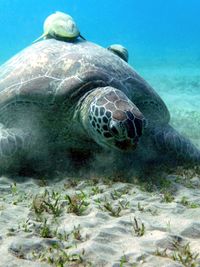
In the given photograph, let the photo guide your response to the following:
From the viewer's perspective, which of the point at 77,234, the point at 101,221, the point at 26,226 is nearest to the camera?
the point at 77,234

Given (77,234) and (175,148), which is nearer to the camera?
(77,234)

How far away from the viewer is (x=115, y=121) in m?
4.30

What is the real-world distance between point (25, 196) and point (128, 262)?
1755mm

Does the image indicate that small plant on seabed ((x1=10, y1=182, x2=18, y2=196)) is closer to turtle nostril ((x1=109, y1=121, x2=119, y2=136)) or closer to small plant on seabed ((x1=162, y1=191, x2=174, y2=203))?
turtle nostril ((x1=109, y1=121, x2=119, y2=136))

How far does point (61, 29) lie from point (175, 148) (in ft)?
10.8

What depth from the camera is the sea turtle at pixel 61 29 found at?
6715 millimetres

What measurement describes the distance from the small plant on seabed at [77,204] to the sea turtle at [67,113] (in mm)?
1045

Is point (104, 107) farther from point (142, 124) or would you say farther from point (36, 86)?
point (36, 86)

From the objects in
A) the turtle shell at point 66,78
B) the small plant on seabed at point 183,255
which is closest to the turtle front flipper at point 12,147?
the turtle shell at point 66,78

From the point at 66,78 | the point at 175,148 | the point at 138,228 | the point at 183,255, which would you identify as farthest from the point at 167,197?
the point at 66,78

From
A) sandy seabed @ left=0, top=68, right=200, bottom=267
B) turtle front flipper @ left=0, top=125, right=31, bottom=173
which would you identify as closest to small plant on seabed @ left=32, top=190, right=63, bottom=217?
sandy seabed @ left=0, top=68, right=200, bottom=267

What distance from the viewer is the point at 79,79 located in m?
5.19

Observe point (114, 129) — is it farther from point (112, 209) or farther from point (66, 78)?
point (66, 78)

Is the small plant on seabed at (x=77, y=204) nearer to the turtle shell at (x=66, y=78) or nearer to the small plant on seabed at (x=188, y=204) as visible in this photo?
the small plant on seabed at (x=188, y=204)
